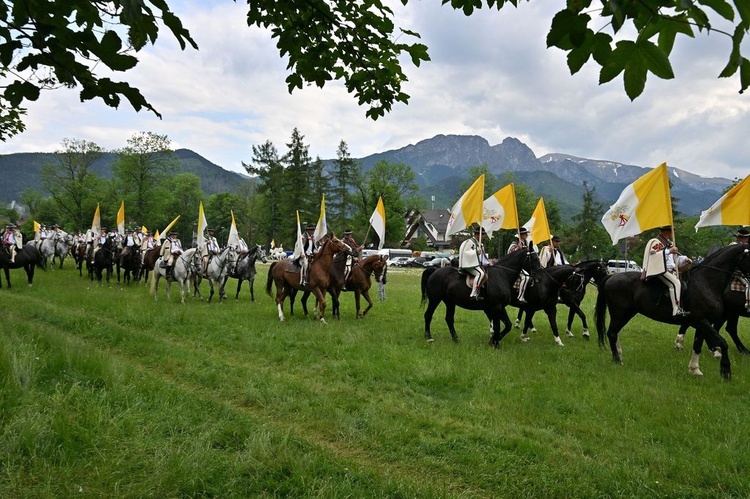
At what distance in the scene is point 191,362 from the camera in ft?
26.5

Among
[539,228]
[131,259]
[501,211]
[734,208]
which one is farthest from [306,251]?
[131,259]

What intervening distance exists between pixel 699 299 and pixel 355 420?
694 cm

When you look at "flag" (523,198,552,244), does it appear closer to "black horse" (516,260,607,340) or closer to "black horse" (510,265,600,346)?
"black horse" (516,260,607,340)

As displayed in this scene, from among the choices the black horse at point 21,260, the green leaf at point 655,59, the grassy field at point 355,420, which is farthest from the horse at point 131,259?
the green leaf at point 655,59

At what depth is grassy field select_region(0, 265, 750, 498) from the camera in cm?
415

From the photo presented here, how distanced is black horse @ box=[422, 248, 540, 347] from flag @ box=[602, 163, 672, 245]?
2350 mm

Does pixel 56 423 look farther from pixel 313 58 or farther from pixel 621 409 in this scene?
pixel 621 409

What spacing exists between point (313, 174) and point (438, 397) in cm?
5630

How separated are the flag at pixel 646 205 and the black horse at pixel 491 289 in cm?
235

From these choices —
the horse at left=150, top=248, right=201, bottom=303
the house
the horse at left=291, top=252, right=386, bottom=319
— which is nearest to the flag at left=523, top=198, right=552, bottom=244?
the horse at left=291, top=252, right=386, bottom=319

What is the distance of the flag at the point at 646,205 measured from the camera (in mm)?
8812

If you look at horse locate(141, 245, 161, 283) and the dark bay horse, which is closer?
the dark bay horse

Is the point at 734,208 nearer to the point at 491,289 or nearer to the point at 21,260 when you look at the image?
the point at 491,289

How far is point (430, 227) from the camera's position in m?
97.4
